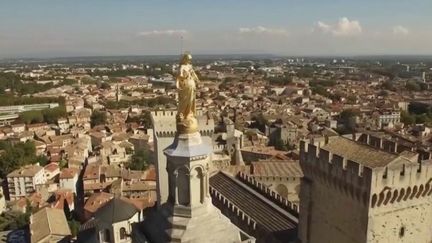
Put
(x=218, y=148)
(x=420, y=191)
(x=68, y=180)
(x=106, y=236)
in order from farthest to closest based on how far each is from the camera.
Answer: (x=218, y=148) < (x=68, y=180) < (x=106, y=236) < (x=420, y=191)

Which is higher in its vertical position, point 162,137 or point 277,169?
point 162,137

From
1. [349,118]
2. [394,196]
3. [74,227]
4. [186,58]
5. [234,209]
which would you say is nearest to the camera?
A: [186,58]

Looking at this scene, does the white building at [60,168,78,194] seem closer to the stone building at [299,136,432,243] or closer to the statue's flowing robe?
the stone building at [299,136,432,243]

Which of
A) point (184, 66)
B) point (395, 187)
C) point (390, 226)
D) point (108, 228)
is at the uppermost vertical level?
point (184, 66)

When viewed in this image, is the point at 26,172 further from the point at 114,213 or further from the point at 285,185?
the point at 114,213

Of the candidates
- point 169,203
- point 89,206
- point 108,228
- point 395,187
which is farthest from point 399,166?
point 89,206

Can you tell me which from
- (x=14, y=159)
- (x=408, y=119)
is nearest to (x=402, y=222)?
(x=14, y=159)

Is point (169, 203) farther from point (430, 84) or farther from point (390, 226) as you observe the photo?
point (430, 84)
